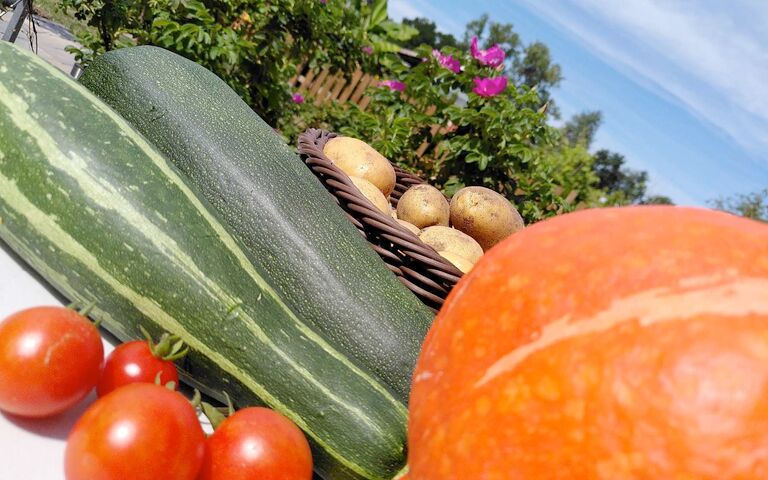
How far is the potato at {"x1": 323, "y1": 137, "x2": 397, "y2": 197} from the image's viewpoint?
7.86 feet

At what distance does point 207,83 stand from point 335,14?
1.99m

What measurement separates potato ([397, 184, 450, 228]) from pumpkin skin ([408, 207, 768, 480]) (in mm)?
1518

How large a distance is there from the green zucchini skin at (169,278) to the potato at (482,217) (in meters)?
1.18

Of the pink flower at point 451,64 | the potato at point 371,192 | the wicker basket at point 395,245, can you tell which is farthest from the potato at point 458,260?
the pink flower at point 451,64

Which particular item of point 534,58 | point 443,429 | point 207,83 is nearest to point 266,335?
point 443,429

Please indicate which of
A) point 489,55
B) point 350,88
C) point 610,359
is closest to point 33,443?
point 610,359

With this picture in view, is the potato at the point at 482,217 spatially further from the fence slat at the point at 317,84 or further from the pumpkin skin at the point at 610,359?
the fence slat at the point at 317,84

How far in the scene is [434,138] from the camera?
13.3ft

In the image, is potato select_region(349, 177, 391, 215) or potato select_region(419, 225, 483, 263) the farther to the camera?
potato select_region(349, 177, 391, 215)

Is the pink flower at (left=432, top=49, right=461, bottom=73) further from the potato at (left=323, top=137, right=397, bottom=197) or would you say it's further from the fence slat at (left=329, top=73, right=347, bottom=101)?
the fence slat at (left=329, top=73, right=347, bottom=101)

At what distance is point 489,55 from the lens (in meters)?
3.74

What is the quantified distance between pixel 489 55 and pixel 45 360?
330cm

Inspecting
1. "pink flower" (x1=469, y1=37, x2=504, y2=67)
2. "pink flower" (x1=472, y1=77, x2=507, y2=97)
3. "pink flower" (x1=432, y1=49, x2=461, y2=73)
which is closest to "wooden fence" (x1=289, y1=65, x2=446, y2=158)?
"pink flower" (x1=432, y1=49, x2=461, y2=73)

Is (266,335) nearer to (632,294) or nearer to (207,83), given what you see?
(632,294)
